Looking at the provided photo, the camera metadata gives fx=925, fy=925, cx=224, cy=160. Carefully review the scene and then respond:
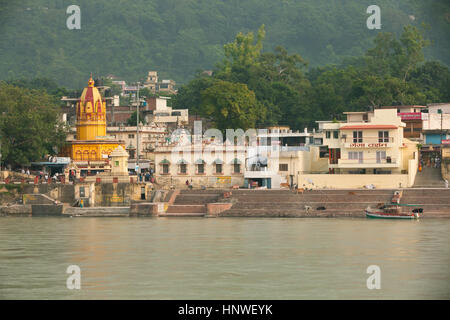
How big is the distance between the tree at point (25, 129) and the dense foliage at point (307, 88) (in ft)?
42.7

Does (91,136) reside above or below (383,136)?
above

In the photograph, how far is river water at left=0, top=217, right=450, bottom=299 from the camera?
28.4 meters

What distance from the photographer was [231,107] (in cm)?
7438

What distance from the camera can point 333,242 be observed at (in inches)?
1556

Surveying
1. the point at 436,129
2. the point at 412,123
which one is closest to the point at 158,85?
the point at 412,123

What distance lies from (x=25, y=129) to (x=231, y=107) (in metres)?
17.0

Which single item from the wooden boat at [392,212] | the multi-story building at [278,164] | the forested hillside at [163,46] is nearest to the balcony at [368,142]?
the multi-story building at [278,164]

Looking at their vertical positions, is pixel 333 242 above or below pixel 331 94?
below

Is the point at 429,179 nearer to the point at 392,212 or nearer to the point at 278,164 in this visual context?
the point at 392,212

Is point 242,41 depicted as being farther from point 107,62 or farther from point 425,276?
point 107,62

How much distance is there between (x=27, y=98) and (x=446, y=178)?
31553 mm

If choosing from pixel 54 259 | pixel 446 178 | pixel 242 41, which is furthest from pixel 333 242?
pixel 242 41

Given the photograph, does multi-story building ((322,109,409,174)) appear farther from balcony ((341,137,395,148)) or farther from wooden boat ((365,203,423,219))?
wooden boat ((365,203,423,219))

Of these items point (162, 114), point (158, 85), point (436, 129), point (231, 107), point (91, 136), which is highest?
point (158, 85)
